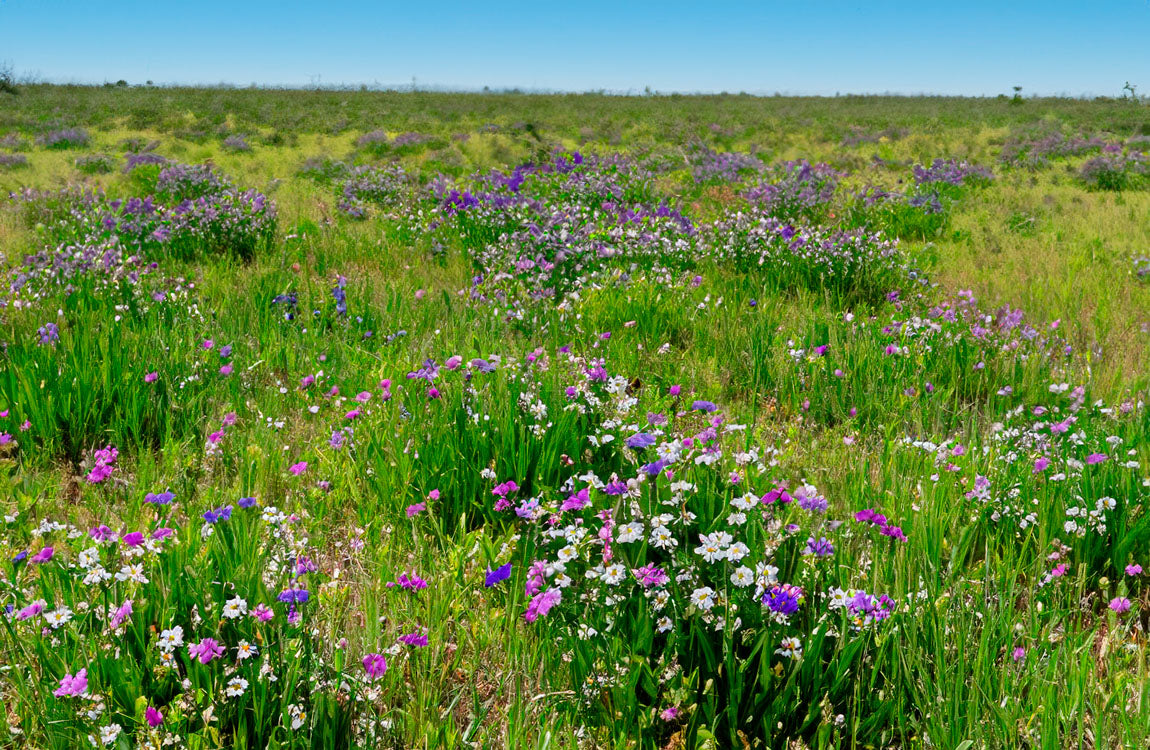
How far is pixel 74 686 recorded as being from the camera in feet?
5.66

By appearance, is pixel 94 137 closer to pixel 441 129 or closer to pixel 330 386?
pixel 441 129

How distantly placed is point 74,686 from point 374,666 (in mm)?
659

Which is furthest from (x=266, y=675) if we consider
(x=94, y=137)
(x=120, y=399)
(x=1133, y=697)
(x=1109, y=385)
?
(x=94, y=137)

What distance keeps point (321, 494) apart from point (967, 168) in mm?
15115

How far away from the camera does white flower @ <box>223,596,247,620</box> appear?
1882 mm

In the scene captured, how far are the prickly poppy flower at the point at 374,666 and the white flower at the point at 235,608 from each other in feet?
1.08

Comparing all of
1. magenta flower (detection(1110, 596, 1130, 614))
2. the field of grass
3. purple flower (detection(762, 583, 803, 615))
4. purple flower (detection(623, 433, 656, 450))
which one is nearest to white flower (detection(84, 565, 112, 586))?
the field of grass

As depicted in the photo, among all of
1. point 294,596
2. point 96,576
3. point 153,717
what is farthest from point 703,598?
point 96,576

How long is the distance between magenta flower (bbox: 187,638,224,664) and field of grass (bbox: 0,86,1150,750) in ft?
0.05

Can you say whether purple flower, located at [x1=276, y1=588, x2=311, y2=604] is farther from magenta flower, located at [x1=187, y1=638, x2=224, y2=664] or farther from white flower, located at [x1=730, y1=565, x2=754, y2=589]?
white flower, located at [x1=730, y1=565, x2=754, y2=589]

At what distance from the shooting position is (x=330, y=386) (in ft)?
13.5

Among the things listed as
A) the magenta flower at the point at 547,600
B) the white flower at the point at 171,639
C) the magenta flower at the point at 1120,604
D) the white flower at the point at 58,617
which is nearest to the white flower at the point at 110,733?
the white flower at the point at 171,639

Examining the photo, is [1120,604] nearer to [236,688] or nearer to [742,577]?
[742,577]

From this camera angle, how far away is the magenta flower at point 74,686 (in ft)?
5.63
